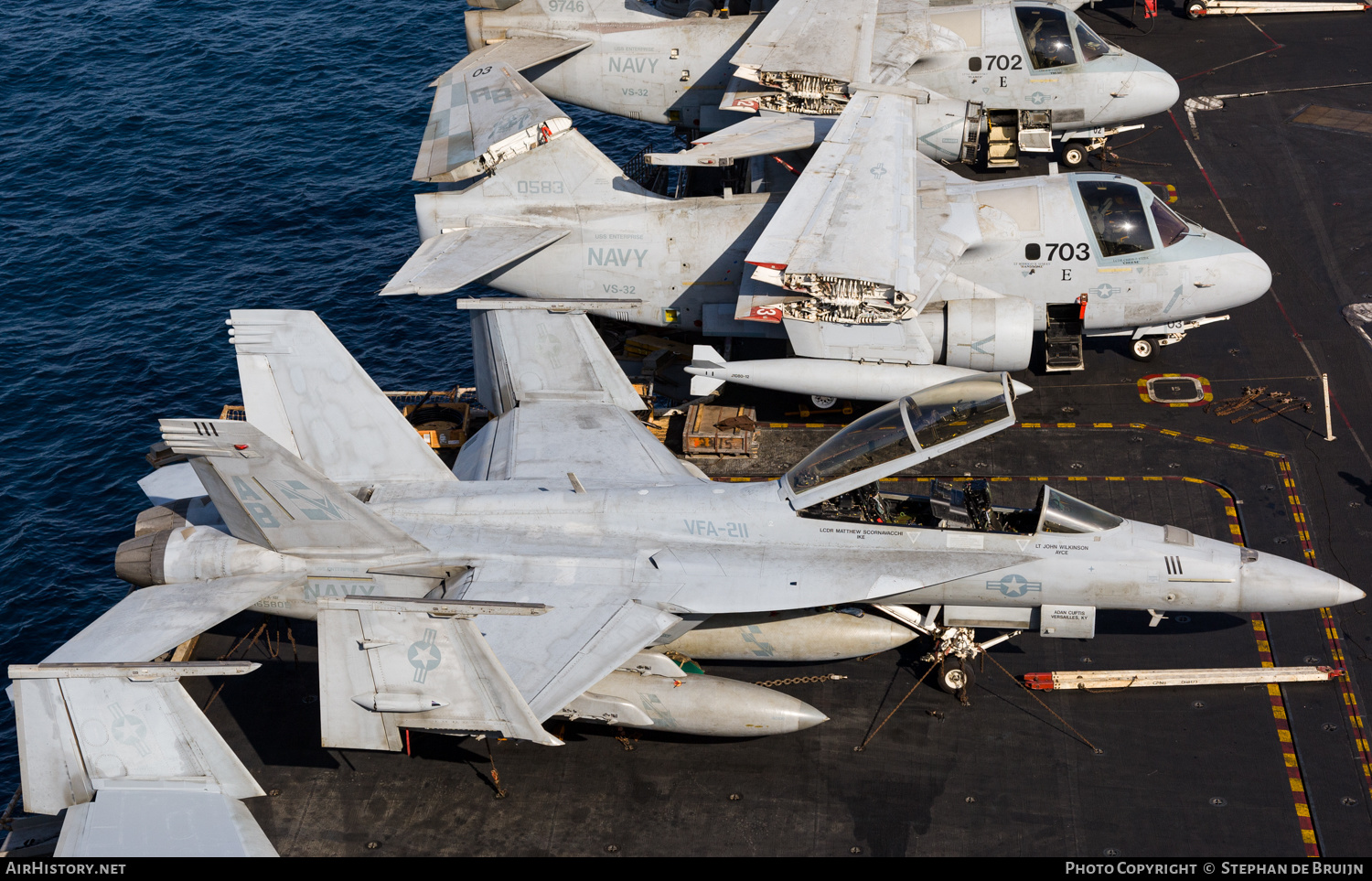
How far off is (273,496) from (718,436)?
35.5 ft

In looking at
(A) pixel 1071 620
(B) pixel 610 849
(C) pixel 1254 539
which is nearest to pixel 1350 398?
(C) pixel 1254 539

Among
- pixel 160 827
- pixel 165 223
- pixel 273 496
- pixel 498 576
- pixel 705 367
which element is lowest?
pixel 160 827

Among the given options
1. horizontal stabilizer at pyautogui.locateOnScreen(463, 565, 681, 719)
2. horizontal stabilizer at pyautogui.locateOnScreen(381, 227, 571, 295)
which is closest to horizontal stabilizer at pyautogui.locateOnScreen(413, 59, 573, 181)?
horizontal stabilizer at pyautogui.locateOnScreen(381, 227, 571, 295)

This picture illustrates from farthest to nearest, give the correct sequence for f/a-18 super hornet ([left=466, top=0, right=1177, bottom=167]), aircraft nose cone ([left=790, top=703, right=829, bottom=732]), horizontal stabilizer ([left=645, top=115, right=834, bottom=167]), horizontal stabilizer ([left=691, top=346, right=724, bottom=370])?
1. f/a-18 super hornet ([left=466, top=0, right=1177, bottom=167])
2. horizontal stabilizer ([left=645, top=115, right=834, bottom=167])
3. horizontal stabilizer ([left=691, top=346, right=724, bottom=370])
4. aircraft nose cone ([left=790, top=703, right=829, bottom=732])

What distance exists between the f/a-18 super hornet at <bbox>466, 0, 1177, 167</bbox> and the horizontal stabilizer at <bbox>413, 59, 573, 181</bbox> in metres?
1.81

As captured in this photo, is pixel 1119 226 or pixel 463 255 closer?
pixel 1119 226

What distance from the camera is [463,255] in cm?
2875

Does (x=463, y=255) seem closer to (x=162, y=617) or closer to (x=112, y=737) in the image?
(x=162, y=617)

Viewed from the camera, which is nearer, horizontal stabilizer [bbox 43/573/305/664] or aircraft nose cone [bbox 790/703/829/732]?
horizontal stabilizer [bbox 43/573/305/664]

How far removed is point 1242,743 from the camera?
65.3ft

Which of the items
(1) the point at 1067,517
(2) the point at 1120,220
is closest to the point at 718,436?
(1) the point at 1067,517

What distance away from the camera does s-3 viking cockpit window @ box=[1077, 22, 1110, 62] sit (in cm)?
3528

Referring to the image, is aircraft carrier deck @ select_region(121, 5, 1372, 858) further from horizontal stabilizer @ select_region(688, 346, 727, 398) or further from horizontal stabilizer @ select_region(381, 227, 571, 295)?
horizontal stabilizer @ select_region(381, 227, 571, 295)
